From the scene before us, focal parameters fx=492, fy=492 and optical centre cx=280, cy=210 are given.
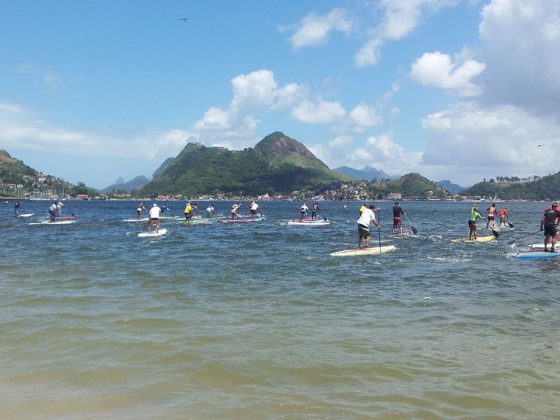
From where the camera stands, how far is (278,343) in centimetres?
934

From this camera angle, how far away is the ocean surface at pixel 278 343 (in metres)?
6.69

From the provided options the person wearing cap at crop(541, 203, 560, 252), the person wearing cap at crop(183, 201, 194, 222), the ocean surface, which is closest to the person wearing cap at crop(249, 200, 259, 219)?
the person wearing cap at crop(183, 201, 194, 222)

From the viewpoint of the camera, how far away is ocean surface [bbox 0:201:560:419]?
6688 millimetres

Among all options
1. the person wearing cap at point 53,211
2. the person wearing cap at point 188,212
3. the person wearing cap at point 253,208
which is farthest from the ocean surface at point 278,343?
the person wearing cap at point 53,211

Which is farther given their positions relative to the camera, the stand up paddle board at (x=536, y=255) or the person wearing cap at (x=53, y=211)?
the person wearing cap at (x=53, y=211)

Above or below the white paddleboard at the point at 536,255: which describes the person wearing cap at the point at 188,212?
above

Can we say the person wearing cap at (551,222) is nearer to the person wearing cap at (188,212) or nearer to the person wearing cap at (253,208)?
the person wearing cap at (188,212)

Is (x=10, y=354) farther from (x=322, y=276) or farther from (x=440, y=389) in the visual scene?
(x=322, y=276)

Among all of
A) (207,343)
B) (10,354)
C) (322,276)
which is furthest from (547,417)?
(322,276)

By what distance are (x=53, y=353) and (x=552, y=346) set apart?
360 inches

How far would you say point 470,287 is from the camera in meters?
15.5

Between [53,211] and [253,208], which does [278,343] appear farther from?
[53,211]

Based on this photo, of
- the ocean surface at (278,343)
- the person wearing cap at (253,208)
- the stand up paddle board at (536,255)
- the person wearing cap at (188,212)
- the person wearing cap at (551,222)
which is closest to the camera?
the ocean surface at (278,343)

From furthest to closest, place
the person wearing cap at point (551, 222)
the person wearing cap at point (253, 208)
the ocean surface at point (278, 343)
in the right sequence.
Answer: the person wearing cap at point (253, 208)
the person wearing cap at point (551, 222)
the ocean surface at point (278, 343)
